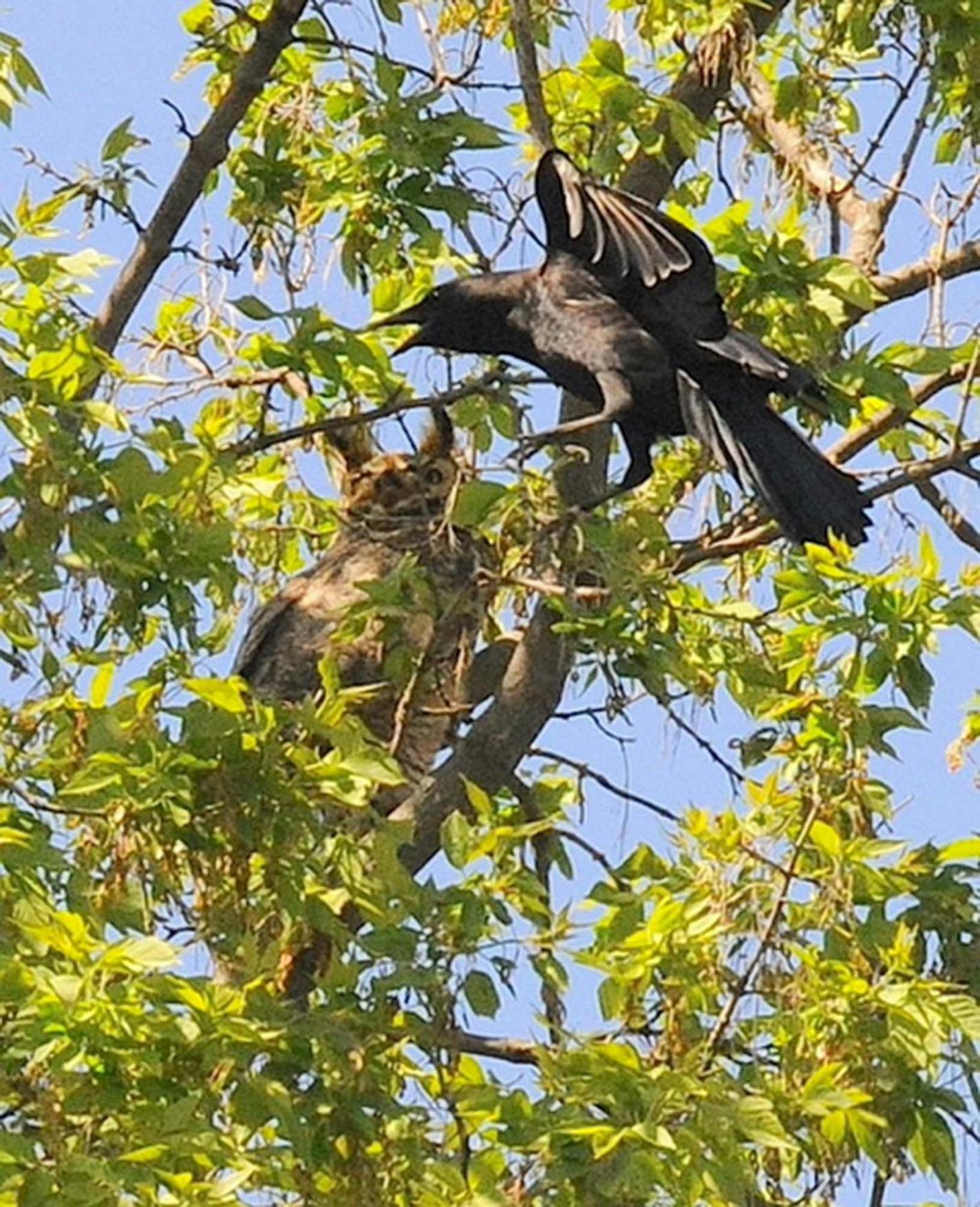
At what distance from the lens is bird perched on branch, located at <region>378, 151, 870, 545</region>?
5.37m

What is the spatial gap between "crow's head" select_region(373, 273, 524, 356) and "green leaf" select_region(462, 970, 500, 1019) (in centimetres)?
192

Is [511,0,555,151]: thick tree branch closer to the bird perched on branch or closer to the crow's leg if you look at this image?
the bird perched on branch

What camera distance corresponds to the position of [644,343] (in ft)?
18.5

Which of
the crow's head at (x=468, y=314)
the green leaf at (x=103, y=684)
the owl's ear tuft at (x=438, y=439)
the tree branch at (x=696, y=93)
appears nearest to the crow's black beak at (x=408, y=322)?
the crow's head at (x=468, y=314)

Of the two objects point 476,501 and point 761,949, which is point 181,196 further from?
point 761,949

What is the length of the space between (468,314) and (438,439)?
40.9 inches

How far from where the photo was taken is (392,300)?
6.29m

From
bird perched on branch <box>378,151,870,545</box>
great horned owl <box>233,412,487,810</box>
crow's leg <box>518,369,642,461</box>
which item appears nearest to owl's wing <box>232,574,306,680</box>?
great horned owl <box>233,412,487,810</box>

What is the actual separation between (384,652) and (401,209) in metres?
1.00

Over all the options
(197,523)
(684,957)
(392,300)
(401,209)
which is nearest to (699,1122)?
(684,957)

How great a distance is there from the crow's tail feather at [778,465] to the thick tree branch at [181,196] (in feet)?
3.32

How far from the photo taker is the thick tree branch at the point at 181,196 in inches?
211

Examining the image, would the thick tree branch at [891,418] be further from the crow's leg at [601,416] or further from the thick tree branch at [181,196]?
the thick tree branch at [181,196]

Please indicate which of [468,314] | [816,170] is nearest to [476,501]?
[468,314]
